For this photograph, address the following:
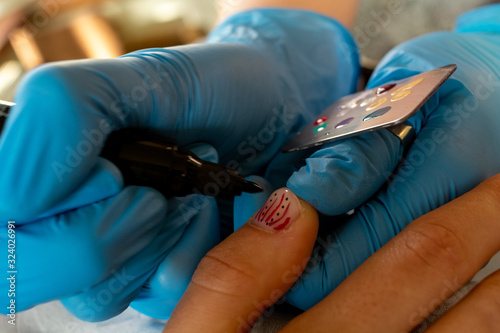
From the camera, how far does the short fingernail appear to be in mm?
364

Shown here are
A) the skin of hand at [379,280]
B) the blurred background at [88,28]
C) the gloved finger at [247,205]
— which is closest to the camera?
the skin of hand at [379,280]

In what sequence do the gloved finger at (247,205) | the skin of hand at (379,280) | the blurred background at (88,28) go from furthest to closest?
the blurred background at (88,28), the gloved finger at (247,205), the skin of hand at (379,280)

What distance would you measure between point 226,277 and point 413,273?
157 mm

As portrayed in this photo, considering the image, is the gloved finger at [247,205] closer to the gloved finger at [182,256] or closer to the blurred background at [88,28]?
the gloved finger at [182,256]

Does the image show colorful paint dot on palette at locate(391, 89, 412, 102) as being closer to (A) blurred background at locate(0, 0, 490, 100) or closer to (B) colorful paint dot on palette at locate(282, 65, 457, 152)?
(B) colorful paint dot on palette at locate(282, 65, 457, 152)

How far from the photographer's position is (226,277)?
333mm

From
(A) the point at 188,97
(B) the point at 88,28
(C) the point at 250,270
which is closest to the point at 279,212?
(C) the point at 250,270

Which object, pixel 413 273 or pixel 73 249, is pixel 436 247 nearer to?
pixel 413 273

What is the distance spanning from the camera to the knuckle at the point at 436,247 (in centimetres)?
32

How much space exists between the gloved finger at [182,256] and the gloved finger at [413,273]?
121 mm

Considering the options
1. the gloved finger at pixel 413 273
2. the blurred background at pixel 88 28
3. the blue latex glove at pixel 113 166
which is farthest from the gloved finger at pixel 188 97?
the blurred background at pixel 88 28

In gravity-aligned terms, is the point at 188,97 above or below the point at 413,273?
above

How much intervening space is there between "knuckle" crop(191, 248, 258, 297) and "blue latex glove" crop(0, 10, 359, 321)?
0.05 m

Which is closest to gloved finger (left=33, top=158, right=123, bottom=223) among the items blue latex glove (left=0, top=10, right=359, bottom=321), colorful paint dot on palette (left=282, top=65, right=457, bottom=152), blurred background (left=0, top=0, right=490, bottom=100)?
blue latex glove (left=0, top=10, right=359, bottom=321)
